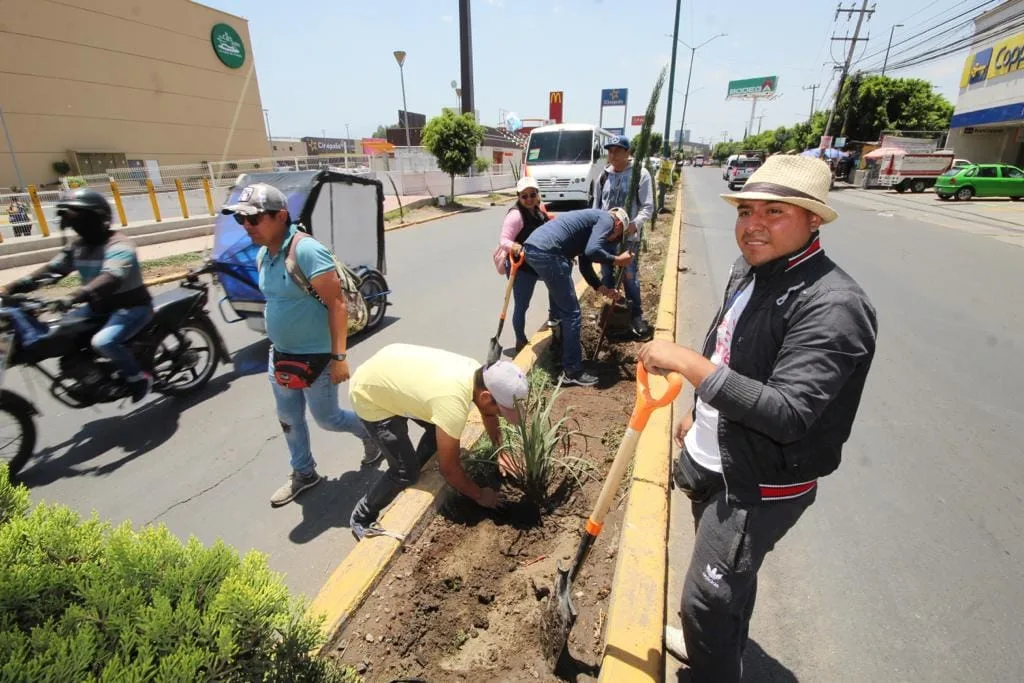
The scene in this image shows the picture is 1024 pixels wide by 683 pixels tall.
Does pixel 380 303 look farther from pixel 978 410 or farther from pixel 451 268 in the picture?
pixel 978 410

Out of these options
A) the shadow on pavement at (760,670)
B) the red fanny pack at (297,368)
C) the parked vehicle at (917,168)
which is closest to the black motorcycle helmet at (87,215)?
the red fanny pack at (297,368)

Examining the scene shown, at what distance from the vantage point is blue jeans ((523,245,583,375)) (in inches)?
169

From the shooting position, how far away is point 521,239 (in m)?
5.25

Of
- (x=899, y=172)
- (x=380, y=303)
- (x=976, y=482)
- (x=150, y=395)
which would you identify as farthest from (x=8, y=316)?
(x=899, y=172)

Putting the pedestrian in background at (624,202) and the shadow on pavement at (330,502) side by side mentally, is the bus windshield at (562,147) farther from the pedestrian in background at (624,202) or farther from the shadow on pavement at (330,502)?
the shadow on pavement at (330,502)

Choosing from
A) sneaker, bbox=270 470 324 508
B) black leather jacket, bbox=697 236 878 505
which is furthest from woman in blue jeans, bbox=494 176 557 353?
black leather jacket, bbox=697 236 878 505

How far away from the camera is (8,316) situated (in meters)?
3.38

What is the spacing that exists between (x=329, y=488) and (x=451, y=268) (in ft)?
21.3

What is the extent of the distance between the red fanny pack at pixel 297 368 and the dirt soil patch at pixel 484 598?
112 cm

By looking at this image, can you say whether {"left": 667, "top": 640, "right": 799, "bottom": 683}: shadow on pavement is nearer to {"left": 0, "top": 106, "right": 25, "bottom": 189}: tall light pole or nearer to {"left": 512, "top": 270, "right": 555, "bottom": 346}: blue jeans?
{"left": 512, "top": 270, "right": 555, "bottom": 346}: blue jeans

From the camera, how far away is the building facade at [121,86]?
23984 millimetres

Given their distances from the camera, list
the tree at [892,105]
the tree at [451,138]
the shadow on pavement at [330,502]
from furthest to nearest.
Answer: the tree at [892,105] → the tree at [451,138] → the shadow on pavement at [330,502]

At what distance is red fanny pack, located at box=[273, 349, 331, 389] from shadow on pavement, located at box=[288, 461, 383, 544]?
739 millimetres

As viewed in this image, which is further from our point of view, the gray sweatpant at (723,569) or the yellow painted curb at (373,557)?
the yellow painted curb at (373,557)
